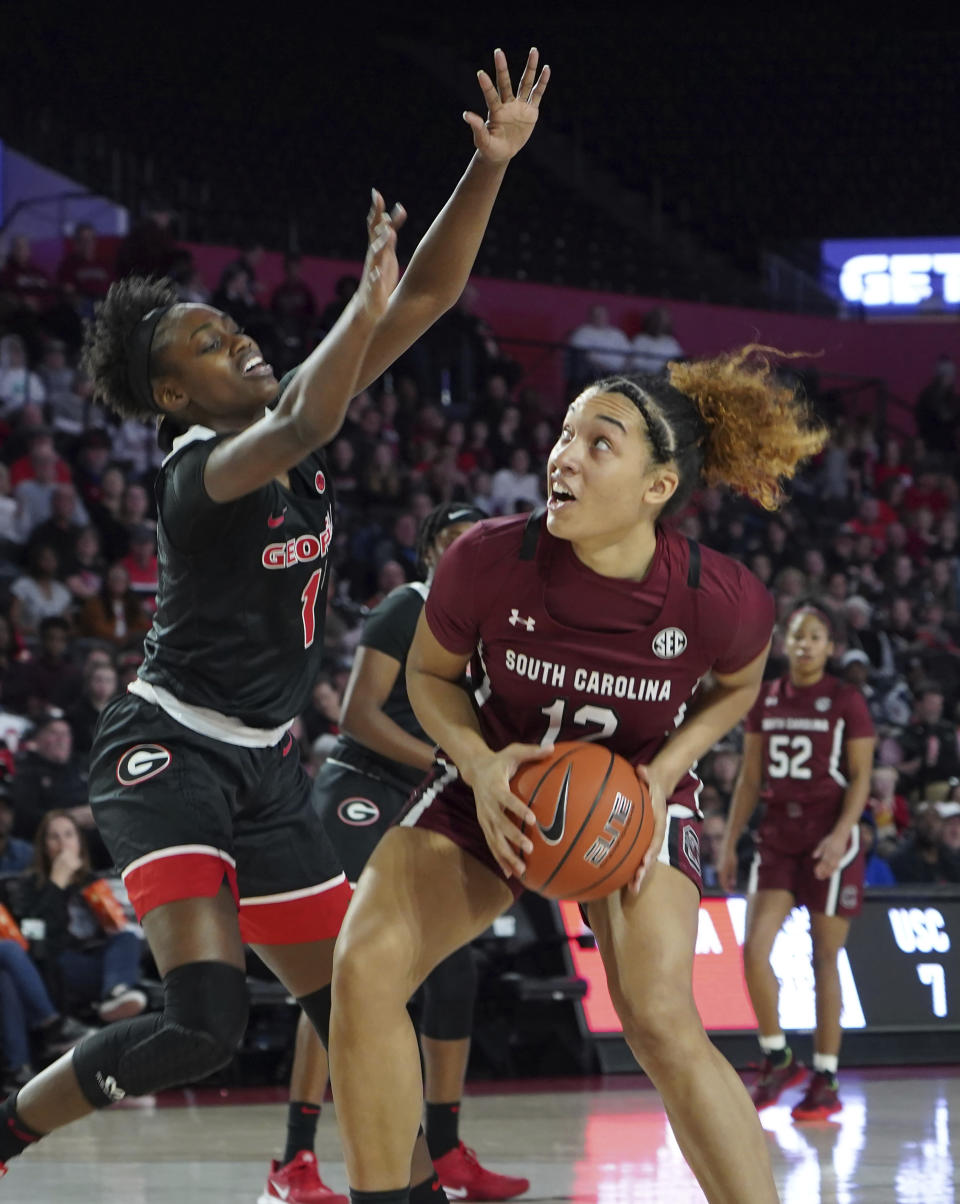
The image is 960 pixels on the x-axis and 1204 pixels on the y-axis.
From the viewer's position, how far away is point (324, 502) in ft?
13.2

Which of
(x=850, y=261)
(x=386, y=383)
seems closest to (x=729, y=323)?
(x=850, y=261)

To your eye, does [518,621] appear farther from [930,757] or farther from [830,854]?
[930,757]

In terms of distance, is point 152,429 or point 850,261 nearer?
point 152,429

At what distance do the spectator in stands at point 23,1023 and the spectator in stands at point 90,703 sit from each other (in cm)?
174

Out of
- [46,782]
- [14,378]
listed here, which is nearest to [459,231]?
[46,782]

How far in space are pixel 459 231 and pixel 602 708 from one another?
3.50 ft

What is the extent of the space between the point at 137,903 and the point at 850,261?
66.1 feet

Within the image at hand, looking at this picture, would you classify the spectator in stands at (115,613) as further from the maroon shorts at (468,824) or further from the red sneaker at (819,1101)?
the maroon shorts at (468,824)

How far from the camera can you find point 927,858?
9625mm

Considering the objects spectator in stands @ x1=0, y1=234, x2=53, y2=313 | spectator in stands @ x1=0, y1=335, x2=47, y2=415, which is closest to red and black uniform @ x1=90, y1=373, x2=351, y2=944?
spectator in stands @ x1=0, y1=335, x2=47, y2=415

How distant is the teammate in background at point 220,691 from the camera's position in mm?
3621

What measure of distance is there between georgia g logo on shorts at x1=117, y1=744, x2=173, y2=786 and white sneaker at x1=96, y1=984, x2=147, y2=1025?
3645 millimetres

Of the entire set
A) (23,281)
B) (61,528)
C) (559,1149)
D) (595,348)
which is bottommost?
(559,1149)

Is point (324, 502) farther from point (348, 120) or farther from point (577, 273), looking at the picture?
point (348, 120)
